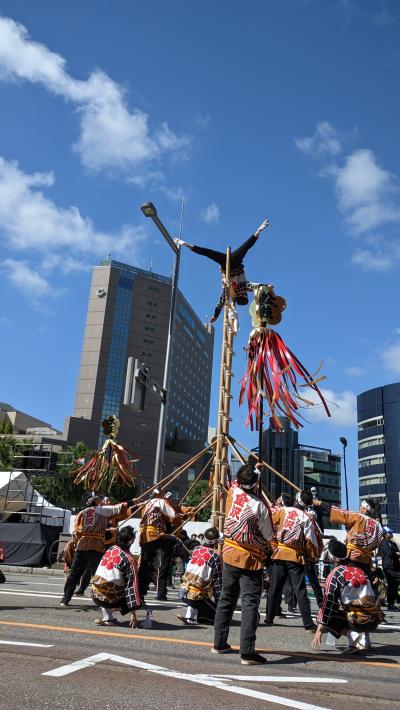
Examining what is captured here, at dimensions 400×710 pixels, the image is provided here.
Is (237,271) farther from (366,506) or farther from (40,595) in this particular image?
(40,595)

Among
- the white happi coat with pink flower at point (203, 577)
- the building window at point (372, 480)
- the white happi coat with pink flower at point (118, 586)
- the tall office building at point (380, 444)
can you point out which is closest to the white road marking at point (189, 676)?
the white happi coat with pink flower at point (118, 586)

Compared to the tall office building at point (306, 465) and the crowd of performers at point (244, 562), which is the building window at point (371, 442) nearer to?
the tall office building at point (306, 465)

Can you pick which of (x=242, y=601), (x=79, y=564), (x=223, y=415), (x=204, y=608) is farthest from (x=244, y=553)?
(x=223, y=415)

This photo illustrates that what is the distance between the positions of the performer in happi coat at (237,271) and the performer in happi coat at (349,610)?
19.4ft

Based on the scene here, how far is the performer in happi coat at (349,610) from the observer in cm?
579

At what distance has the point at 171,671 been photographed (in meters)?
4.41

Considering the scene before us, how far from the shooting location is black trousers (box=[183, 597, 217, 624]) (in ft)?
23.7

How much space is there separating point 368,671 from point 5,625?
3.83 m

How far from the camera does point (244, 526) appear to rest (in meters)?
5.61

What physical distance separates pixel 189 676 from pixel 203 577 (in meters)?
3.01

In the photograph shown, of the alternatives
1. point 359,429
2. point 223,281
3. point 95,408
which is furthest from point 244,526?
point 95,408

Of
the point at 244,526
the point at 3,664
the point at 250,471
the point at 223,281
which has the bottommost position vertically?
the point at 3,664

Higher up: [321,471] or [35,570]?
[321,471]

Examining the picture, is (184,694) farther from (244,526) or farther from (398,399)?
(398,399)
